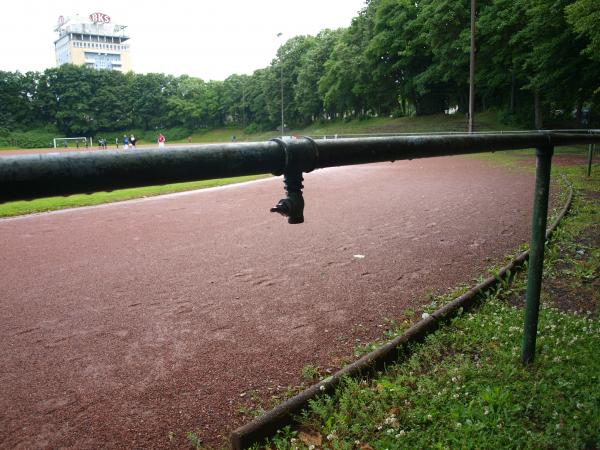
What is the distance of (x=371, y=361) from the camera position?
288 centimetres

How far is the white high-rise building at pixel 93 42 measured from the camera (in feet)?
437

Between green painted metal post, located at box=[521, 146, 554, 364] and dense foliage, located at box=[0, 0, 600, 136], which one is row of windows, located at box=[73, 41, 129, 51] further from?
green painted metal post, located at box=[521, 146, 554, 364]

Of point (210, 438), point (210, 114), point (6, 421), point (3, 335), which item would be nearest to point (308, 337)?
point (210, 438)

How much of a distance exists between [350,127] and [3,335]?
47.6 m

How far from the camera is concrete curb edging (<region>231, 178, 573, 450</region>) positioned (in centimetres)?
229

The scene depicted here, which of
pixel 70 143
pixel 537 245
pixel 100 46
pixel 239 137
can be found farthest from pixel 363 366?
pixel 100 46

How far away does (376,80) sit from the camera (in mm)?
47281

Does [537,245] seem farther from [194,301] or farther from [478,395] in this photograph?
[194,301]

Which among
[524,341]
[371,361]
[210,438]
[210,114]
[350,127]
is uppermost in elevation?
[210,114]

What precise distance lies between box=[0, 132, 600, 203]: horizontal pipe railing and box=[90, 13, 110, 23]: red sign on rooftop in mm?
164795

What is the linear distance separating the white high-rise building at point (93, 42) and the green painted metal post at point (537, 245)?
15259 centimetres

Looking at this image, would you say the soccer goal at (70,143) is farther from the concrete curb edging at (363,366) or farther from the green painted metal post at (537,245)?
the green painted metal post at (537,245)

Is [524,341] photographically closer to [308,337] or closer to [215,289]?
[308,337]

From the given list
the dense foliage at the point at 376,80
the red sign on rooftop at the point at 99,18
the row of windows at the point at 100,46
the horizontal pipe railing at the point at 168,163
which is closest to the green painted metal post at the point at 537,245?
the horizontal pipe railing at the point at 168,163
